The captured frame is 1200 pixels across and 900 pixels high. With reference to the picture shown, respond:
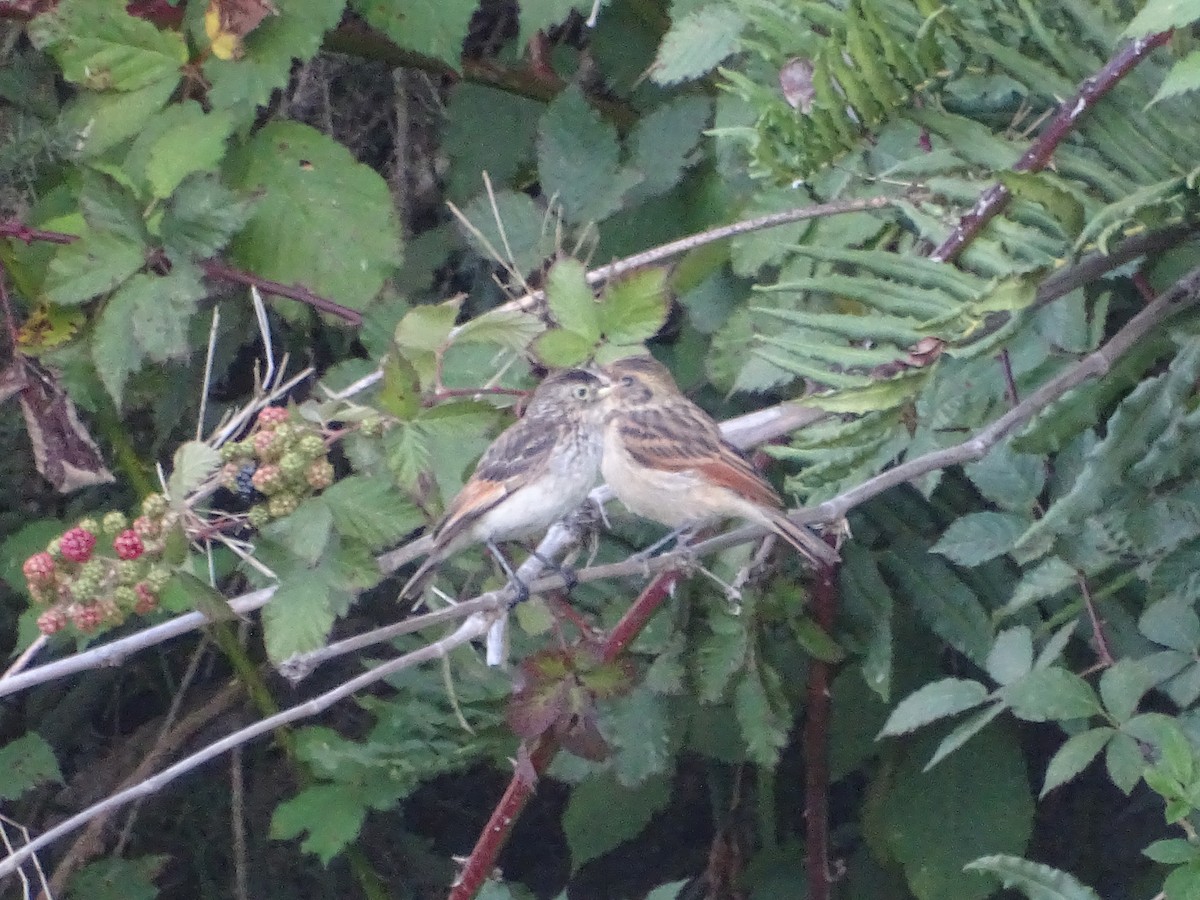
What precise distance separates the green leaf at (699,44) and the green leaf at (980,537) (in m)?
0.94

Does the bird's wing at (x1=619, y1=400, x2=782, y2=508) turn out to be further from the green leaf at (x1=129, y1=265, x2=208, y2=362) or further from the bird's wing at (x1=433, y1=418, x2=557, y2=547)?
the green leaf at (x1=129, y1=265, x2=208, y2=362)

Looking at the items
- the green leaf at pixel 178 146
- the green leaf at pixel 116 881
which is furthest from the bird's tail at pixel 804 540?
the green leaf at pixel 116 881

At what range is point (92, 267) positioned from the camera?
279 cm

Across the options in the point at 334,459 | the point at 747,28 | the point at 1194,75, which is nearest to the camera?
the point at 1194,75

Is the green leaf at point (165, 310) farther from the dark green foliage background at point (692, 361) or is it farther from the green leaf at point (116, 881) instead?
the green leaf at point (116, 881)

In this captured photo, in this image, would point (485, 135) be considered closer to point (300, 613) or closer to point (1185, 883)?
point (300, 613)

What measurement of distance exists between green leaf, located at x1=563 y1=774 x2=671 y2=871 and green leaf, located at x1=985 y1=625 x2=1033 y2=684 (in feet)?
4.10

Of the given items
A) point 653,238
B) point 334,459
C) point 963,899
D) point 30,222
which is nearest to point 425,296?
point 334,459

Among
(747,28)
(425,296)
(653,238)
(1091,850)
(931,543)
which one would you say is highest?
(747,28)

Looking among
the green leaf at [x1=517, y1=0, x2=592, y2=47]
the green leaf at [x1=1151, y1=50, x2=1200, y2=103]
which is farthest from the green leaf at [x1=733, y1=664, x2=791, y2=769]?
the green leaf at [x1=1151, y1=50, x2=1200, y2=103]

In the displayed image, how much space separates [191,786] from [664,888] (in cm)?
215

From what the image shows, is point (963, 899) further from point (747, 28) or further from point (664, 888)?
point (747, 28)

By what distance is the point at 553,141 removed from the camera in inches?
126

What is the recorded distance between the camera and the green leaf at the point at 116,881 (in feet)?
12.8
